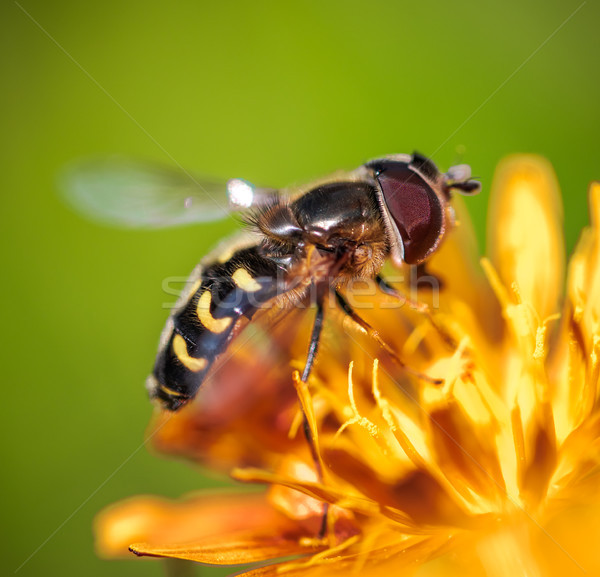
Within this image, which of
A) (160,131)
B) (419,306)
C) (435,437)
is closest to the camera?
(435,437)

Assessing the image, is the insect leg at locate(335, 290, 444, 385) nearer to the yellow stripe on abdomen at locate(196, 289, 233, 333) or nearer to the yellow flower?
the yellow flower

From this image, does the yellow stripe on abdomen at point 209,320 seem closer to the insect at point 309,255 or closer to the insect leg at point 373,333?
the insect at point 309,255

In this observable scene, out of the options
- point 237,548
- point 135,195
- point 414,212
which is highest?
point 135,195

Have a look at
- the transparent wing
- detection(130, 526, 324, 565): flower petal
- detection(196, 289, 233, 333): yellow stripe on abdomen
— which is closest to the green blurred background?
the transparent wing

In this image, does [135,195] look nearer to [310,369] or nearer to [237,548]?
[310,369]

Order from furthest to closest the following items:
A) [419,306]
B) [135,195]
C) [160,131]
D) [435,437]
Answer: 1. [160,131]
2. [135,195]
3. [419,306]
4. [435,437]

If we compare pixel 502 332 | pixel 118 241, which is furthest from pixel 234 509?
pixel 118 241

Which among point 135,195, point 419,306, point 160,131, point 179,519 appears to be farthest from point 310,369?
point 160,131
